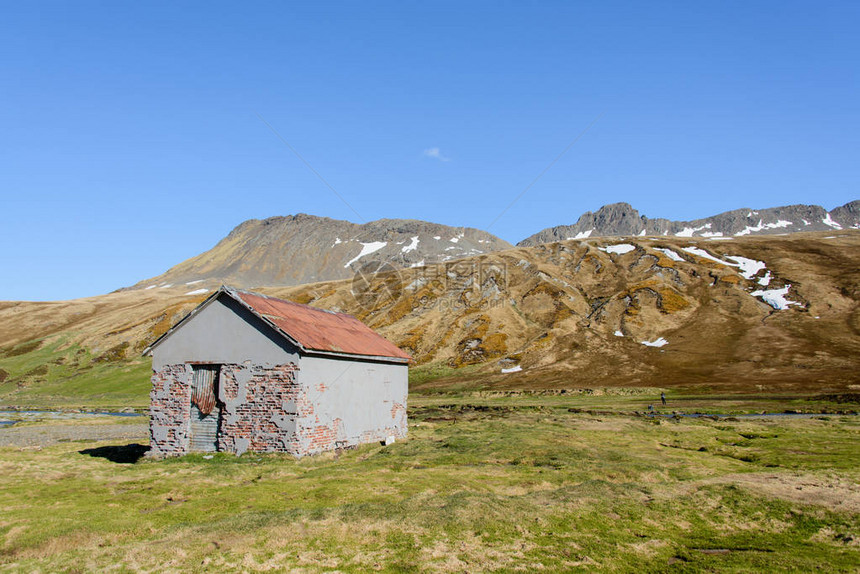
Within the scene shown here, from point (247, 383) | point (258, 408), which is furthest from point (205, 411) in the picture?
point (258, 408)

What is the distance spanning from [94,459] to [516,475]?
20.8 meters

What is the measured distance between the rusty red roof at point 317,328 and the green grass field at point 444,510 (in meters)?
5.51

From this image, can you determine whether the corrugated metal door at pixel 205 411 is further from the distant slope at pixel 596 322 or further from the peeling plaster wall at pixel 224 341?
the distant slope at pixel 596 322

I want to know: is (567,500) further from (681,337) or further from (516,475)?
(681,337)

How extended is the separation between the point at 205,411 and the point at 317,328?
6983 millimetres

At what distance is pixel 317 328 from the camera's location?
30578 millimetres

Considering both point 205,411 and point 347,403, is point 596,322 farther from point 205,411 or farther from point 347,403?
point 205,411

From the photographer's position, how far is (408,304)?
132375 mm

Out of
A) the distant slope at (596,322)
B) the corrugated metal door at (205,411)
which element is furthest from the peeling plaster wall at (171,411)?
the distant slope at (596,322)

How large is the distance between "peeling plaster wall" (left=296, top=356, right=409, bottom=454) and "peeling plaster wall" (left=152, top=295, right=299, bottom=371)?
6.18 feet

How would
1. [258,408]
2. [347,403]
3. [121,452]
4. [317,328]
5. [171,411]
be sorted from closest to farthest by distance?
[258,408] < [171,411] < [347,403] < [317,328] < [121,452]

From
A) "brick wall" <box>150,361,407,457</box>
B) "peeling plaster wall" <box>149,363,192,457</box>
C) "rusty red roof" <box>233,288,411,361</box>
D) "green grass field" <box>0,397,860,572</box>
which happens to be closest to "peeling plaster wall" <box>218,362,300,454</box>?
"brick wall" <box>150,361,407,457</box>

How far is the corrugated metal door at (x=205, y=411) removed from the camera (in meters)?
26.7

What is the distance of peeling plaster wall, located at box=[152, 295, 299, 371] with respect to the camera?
26380 millimetres
